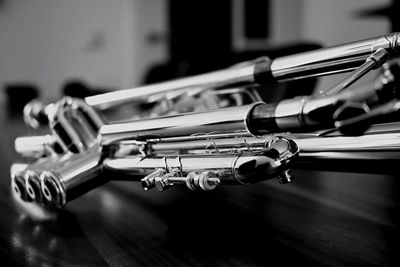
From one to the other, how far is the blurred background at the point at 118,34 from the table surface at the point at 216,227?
8.55 ft

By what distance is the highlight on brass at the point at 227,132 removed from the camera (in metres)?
0.21

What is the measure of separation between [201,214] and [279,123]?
130 millimetres

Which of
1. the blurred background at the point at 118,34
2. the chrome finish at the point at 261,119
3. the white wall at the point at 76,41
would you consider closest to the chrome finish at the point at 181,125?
the chrome finish at the point at 261,119

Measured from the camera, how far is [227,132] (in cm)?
29

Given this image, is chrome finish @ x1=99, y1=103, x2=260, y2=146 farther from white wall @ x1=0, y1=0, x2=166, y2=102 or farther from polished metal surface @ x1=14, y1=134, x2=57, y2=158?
white wall @ x1=0, y1=0, x2=166, y2=102

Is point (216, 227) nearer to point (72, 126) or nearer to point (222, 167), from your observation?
point (222, 167)

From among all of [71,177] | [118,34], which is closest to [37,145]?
[71,177]

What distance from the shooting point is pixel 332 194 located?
0.39 meters

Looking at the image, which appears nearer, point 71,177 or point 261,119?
point 261,119

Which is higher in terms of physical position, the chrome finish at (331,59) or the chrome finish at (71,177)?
the chrome finish at (331,59)

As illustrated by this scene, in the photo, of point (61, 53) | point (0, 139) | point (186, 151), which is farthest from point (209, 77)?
point (61, 53)

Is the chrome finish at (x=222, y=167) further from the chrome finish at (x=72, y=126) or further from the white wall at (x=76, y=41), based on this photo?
the white wall at (x=76, y=41)

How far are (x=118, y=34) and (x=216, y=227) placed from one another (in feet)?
10.4

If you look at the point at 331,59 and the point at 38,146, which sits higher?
the point at 331,59
